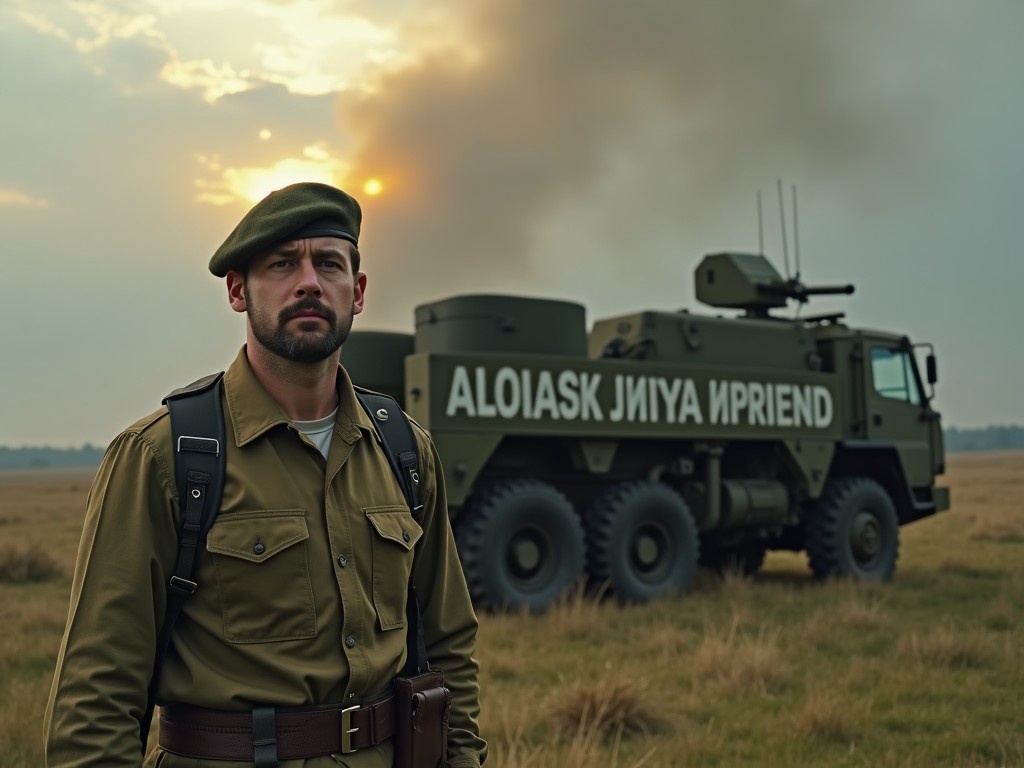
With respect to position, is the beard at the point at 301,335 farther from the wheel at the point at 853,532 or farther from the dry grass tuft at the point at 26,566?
the dry grass tuft at the point at 26,566

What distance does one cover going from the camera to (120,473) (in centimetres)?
216

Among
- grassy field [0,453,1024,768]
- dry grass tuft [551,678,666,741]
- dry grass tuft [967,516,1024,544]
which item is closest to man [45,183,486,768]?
grassy field [0,453,1024,768]

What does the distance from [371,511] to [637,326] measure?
8.12m

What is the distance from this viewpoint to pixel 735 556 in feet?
39.8

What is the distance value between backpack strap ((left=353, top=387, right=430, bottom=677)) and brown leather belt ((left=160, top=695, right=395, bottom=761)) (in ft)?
0.93

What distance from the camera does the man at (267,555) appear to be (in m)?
2.10

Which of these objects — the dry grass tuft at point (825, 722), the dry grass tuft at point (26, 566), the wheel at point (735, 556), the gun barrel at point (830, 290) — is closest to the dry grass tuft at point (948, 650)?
the dry grass tuft at point (825, 722)

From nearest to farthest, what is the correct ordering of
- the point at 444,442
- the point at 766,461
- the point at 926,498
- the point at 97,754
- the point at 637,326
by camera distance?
1. the point at 97,754
2. the point at 444,442
3. the point at 637,326
4. the point at 766,461
5. the point at 926,498

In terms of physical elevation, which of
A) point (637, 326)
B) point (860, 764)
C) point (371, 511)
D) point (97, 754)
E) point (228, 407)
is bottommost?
point (860, 764)

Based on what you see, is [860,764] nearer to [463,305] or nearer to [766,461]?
[463,305]

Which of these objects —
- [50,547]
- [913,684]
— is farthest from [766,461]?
[50,547]

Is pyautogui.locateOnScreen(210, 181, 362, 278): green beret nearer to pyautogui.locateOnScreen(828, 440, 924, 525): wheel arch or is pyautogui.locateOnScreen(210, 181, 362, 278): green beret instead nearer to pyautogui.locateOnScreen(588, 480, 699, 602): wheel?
pyautogui.locateOnScreen(588, 480, 699, 602): wheel

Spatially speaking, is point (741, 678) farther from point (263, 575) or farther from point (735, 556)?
point (735, 556)

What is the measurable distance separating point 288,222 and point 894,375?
35.4 feet
